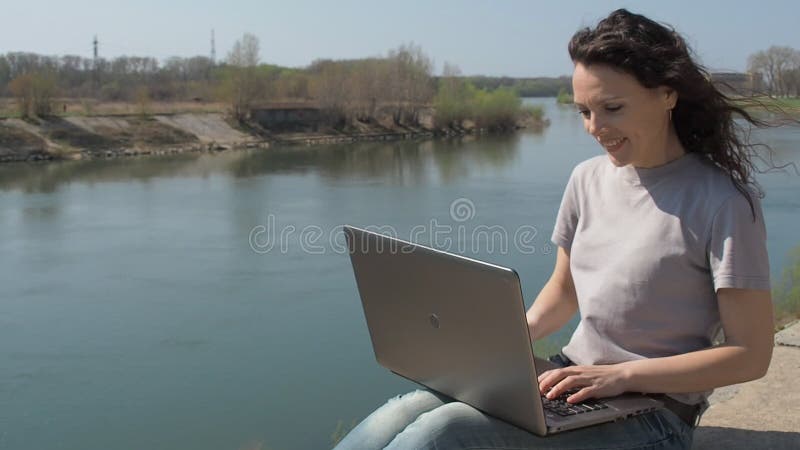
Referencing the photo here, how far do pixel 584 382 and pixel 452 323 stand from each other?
0.58 feet

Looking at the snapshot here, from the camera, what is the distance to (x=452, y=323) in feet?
3.68

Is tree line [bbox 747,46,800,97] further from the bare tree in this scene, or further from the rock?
the bare tree

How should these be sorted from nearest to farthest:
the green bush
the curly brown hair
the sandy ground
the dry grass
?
the curly brown hair
the sandy ground
the dry grass
the green bush

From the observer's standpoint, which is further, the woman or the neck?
the neck

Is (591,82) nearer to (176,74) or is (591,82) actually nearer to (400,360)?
(400,360)

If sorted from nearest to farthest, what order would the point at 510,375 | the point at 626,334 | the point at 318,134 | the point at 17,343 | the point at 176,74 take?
the point at 510,375
the point at 626,334
the point at 17,343
the point at 318,134
the point at 176,74

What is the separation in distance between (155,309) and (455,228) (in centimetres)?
391

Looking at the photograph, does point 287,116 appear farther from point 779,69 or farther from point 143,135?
point 779,69

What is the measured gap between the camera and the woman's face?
115cm

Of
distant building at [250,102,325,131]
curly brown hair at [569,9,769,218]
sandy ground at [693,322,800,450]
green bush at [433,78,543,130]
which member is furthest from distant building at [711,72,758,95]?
green bush at [433,78,543,130]

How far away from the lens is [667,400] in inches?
45.1

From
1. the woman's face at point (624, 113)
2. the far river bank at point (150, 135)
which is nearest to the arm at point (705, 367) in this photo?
the woman's face at point (624, 113)

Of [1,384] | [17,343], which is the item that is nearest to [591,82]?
[1,384]

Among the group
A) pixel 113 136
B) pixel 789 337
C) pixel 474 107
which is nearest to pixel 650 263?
pixel 789 337
